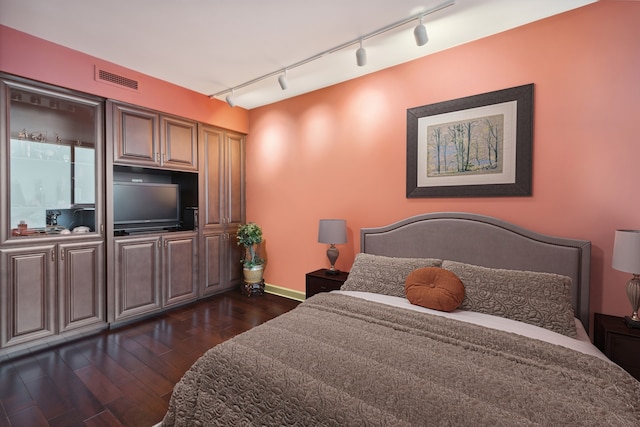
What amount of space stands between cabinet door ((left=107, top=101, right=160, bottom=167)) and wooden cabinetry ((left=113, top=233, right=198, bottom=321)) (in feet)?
2.92

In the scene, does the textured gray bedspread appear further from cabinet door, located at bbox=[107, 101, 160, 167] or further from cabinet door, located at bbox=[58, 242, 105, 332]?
cabinet door, located at bbox=[107, 101, 160, 167]

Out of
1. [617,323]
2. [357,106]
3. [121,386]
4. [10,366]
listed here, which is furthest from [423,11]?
[10,366]

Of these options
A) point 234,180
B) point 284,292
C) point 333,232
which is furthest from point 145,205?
point 333,232

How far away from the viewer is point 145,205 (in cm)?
360

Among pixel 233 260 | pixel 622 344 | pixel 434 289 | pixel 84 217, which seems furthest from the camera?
pixel 233 260

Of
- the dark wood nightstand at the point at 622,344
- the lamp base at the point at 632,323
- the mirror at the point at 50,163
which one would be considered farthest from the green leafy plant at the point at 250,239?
the lamp base at the point at 632,323

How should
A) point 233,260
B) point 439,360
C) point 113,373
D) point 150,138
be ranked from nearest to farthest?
point 439,360
point 113,373
point 150,138
point 233,260

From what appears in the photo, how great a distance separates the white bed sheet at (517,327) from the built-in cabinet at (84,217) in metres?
2.64

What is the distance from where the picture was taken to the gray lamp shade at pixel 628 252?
70.4 inches

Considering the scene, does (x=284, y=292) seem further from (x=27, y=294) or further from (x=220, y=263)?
(x=27, y=294)

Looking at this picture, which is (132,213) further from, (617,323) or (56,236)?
(617,323)

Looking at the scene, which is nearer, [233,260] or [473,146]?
[473,146]

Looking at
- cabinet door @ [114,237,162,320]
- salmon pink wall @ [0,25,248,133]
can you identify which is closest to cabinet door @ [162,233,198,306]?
cabinet door @ [114,237,162,320]

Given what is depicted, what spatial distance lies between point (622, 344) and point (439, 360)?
4.42 ft
